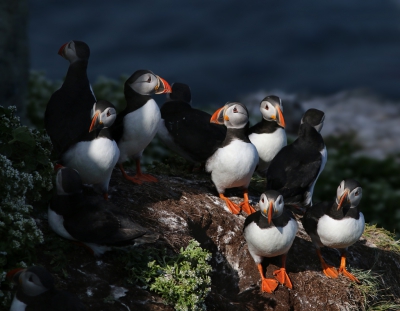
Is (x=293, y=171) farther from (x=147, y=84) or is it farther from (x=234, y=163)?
(x=147, y=84)

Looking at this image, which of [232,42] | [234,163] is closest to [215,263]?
[234,163]

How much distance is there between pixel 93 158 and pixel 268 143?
89.8 inches

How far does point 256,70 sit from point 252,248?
35.1ft

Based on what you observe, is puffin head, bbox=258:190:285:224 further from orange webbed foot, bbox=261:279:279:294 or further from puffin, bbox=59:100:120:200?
puffin, bbox=59:100:120:200

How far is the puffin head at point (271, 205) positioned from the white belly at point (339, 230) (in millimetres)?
543

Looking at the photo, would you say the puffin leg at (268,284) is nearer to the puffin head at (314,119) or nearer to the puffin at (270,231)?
the puffin at (270,231)

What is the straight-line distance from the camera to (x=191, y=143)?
779 centimetres

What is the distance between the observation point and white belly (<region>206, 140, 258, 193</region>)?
23.7 ft

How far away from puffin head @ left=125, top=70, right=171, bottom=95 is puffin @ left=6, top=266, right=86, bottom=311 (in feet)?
9.03

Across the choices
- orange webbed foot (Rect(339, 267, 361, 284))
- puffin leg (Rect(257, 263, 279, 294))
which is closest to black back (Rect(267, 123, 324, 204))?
orange webbed foot (Rect(339, 267, 361, 284))

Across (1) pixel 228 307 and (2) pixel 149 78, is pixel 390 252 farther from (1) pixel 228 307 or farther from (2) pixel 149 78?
(2) pixel 149 78

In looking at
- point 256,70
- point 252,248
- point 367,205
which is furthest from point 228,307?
point 256,70

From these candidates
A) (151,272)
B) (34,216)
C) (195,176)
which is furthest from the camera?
(195,176)

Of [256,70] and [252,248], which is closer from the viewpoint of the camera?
[252,248]
